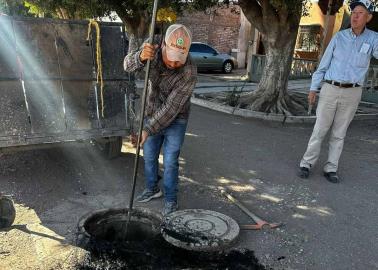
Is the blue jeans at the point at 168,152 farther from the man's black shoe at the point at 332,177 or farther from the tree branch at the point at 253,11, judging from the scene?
the tree branch at the point at 253,11

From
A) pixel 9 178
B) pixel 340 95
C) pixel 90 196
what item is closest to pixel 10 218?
pixel 90 196

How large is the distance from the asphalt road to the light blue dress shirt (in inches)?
55.9

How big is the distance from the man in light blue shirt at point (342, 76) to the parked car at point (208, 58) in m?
15.0

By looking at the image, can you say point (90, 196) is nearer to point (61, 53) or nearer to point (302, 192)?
point (61, 53)

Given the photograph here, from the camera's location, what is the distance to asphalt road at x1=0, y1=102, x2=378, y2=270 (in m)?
3.43

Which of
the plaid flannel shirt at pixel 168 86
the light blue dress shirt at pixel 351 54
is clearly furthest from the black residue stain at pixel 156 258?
the light blue dress shirt at pixel 351 54

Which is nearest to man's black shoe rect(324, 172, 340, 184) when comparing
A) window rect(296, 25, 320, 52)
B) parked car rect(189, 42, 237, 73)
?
window rect(296, 25, 320, 52)

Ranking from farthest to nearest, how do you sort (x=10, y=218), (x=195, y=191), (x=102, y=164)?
(x=102, y=164)
(x=195, y=191)
(x=10, y=218)

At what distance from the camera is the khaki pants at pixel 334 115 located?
488 centimetres

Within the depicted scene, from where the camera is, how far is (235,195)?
183 inches

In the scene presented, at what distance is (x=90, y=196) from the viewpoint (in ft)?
14.6

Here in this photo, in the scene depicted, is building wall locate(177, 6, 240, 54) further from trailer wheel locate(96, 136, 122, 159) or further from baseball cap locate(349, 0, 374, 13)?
baseball cap locate(349, 0, 374, 13)

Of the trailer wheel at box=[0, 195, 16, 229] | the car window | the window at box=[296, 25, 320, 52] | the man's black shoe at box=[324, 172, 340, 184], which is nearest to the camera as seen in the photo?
the trailer wheel at box=[0, 195, 16, 229]

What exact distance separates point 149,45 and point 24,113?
1.87 meters
